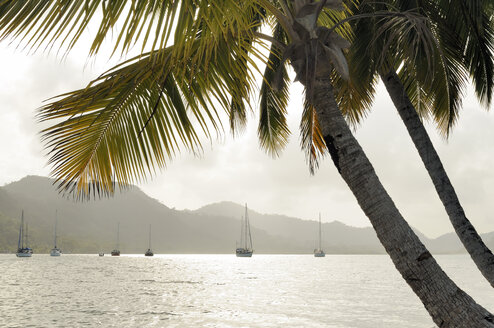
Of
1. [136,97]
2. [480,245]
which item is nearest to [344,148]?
[136,97]

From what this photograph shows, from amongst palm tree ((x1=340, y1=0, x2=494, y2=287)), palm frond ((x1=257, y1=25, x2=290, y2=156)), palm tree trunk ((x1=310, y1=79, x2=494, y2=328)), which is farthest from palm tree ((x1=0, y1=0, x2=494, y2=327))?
palm frond ((x1=257, y1=25, x2=290, y2=156))

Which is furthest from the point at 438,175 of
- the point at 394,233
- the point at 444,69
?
the point at 394,233

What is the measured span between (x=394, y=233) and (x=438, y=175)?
3.55 m

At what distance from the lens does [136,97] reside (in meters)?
5.25

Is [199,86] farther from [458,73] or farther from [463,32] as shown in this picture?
[458,73]

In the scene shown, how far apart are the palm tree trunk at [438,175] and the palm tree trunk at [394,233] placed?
2954 mm

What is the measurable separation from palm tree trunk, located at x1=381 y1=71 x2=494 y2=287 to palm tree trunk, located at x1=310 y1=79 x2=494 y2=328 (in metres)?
2.95

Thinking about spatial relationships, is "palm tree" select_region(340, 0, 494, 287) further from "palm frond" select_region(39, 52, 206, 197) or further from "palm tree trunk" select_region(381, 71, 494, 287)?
"palm frond" select_region(39, 52, 206, 197)

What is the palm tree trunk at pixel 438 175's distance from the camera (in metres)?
6.72

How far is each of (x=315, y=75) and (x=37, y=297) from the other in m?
47.5

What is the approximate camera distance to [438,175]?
729cm

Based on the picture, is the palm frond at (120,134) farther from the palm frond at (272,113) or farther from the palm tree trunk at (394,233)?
the palm frond at (272,113)

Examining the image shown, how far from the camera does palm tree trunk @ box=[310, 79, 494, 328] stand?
156 inches

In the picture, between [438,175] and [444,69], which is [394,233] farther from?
[444,69]
